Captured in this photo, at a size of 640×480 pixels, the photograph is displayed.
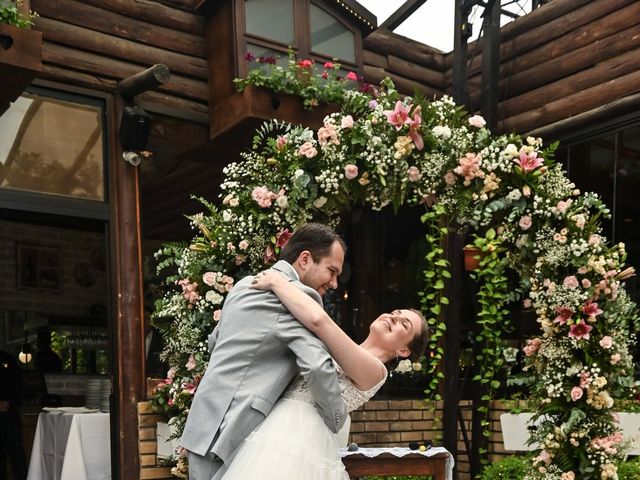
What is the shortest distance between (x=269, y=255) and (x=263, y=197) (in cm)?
34

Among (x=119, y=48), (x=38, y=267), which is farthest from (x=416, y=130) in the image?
(x=38, y=267)

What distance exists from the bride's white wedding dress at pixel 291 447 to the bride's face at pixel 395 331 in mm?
362

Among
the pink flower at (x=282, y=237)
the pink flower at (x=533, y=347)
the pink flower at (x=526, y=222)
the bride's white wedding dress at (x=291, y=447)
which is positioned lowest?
the bride's white wedding dress at (x=291, y=447)

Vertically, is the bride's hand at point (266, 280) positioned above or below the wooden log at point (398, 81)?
below

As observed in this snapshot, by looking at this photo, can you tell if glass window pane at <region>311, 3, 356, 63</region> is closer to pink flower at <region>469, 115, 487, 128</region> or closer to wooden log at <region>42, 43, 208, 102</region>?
wooden log at <region>42, 43, 208, 102</region>

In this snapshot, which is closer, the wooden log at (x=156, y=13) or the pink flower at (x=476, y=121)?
the pink flower at (x=476, y=121)

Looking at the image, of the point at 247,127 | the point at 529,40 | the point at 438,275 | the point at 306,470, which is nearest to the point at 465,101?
the point at 529,40

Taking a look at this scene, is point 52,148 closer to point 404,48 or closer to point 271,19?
point 271,19

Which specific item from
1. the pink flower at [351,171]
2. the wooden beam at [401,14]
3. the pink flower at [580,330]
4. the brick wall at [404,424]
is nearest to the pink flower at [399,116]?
the pink flower at [351,171]

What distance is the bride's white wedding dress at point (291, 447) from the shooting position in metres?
2.39

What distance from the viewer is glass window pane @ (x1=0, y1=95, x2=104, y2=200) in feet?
17.8

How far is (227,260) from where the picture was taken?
454 centimetres

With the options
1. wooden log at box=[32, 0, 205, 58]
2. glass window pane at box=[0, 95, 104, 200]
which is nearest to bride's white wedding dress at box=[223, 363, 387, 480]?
glass window pane at box=[0, 95, 104, 200]

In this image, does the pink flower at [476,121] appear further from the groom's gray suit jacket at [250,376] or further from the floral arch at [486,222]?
the groom's gray suit jacket at [250,376]
